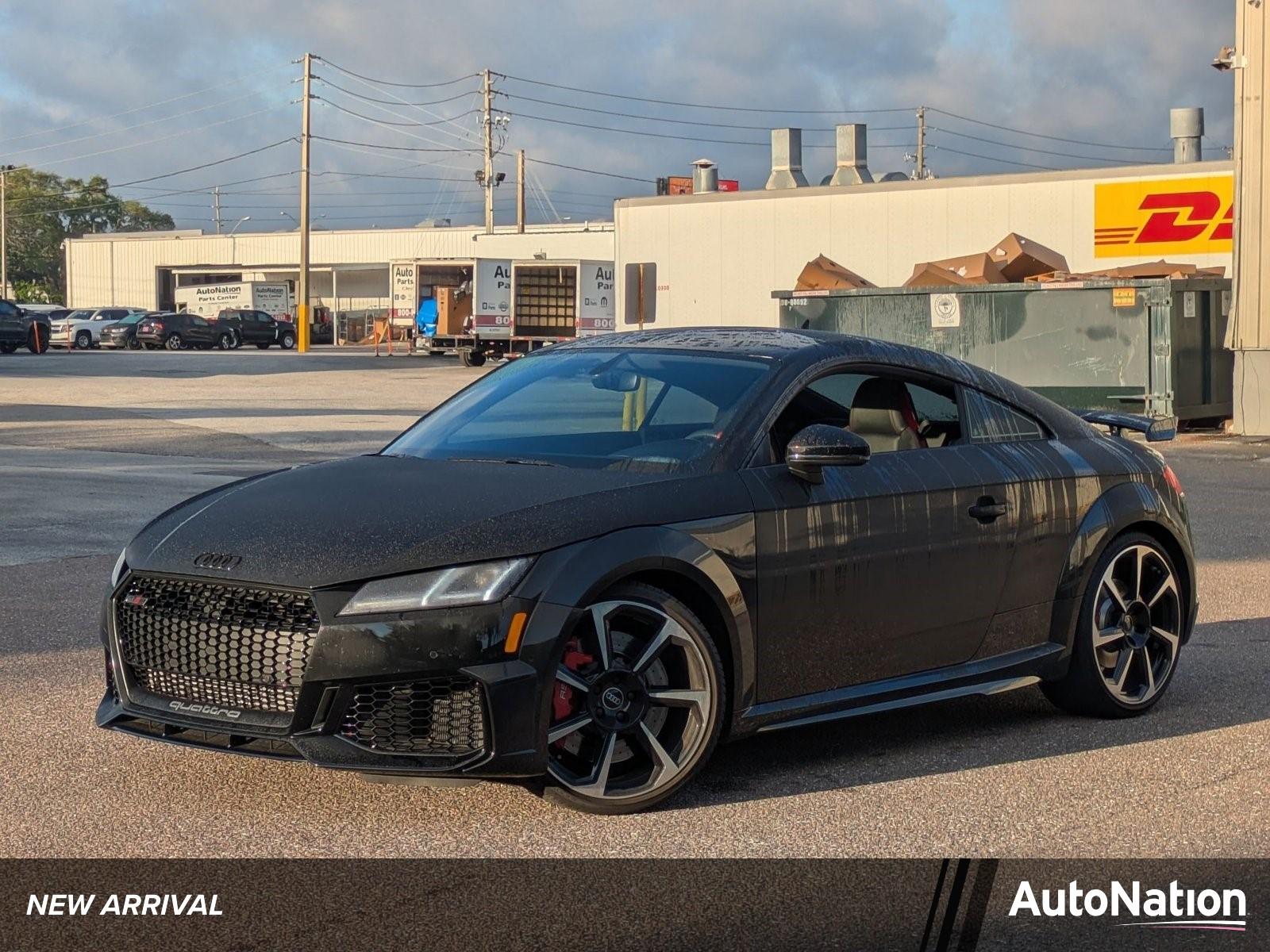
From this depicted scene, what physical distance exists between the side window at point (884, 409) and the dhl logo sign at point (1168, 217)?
27463mm

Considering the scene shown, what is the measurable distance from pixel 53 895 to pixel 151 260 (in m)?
93.7

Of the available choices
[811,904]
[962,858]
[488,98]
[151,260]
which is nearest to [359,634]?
[811,904]

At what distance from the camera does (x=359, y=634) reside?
15.3 feet

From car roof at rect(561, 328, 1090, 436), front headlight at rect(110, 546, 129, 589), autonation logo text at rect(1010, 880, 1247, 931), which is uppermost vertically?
car roof at rect(561, 328, 1090, 436)

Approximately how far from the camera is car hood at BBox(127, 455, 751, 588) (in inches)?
188

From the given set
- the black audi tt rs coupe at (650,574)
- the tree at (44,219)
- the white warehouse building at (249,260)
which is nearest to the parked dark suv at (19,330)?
the white warehouse building at (249,260)

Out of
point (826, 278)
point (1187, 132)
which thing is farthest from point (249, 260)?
point (826, 278)

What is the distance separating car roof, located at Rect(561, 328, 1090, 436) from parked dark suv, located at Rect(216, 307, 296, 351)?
197 feet

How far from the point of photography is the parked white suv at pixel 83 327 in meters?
61.1

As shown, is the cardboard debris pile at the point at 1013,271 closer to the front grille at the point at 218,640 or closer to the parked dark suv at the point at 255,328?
the front grille at the point at 218,640

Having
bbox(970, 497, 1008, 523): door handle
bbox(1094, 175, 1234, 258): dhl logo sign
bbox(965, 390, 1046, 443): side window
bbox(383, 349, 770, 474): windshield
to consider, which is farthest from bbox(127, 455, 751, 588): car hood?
bbox(1094, 175, 1234, 258): dhl logo sign

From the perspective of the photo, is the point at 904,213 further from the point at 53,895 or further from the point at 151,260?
the point at 151,260

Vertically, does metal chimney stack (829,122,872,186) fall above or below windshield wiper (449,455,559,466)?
above

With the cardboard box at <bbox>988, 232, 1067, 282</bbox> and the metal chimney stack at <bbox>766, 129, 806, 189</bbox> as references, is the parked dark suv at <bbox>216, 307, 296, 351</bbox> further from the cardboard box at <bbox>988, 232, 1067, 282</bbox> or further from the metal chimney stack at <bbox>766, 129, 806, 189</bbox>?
the cardboard box at <bbox>988, 232, 1067, 282</bbox>
